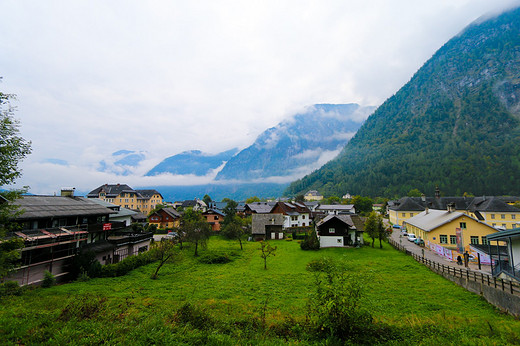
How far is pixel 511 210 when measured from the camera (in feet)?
186

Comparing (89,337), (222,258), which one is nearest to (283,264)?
(222,258)

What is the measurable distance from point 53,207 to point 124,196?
84.2m

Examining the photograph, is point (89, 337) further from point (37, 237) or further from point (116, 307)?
point (37, 237)

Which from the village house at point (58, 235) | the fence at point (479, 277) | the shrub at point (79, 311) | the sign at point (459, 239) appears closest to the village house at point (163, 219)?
the village house at point (58, 235)

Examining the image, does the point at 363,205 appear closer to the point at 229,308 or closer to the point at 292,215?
the point at 292,215

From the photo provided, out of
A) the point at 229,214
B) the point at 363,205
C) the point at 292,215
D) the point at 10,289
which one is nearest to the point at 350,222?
the point at 292,215

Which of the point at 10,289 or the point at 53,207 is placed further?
the point at 53,207

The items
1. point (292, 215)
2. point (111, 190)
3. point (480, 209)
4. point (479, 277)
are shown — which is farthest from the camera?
point (111, 190)

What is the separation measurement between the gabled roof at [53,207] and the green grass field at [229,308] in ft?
23.0

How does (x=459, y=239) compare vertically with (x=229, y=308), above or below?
above

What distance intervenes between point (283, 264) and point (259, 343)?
847 inches

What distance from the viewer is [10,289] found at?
55.2 feet

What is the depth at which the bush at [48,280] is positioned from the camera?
20.2 metres

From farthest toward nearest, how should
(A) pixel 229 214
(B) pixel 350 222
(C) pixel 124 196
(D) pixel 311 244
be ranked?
(C) pixel 124 196 < (A) pixel 229 214 < (B) pixel 350 222 < (D) pixel 311 244
